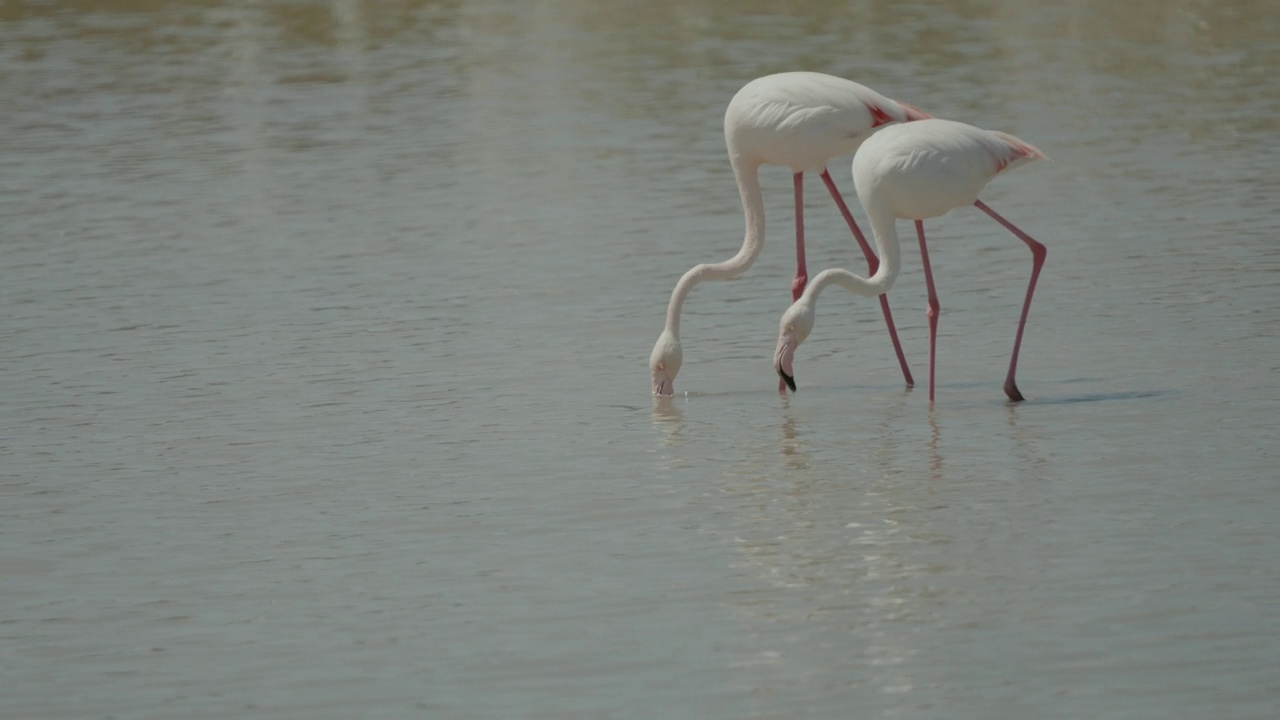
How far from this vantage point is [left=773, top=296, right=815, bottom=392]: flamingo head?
28.2ft

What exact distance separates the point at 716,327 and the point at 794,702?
5.38 metres

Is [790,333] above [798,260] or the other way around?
above

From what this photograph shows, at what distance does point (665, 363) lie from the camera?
9109 millimetres

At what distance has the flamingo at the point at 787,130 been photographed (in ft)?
30.2

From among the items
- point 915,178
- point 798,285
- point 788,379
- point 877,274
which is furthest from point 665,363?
point 915,178

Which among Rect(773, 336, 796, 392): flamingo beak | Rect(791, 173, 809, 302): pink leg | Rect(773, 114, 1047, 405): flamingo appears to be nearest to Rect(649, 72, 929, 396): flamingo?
Rect(791, 173, 809, 302): pink leg

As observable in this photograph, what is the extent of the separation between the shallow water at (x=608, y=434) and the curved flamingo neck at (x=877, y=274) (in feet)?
1.50

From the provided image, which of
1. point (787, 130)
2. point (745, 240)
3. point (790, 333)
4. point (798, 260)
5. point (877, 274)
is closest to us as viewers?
point (790, 333)

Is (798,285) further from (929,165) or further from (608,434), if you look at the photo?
(608,434)

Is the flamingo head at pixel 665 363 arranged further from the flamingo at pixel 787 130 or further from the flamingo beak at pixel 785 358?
the flamingo beak at pixel 785 358

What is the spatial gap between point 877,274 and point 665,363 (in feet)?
3.00

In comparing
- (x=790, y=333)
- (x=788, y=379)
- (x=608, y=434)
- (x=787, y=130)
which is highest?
(x=787, y=130)

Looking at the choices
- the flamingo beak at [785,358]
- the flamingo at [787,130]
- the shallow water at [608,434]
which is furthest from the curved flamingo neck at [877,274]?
the shallow water at [608,434]

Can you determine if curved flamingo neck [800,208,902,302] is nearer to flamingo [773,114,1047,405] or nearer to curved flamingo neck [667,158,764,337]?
flamingo [773,114,1047,405]
